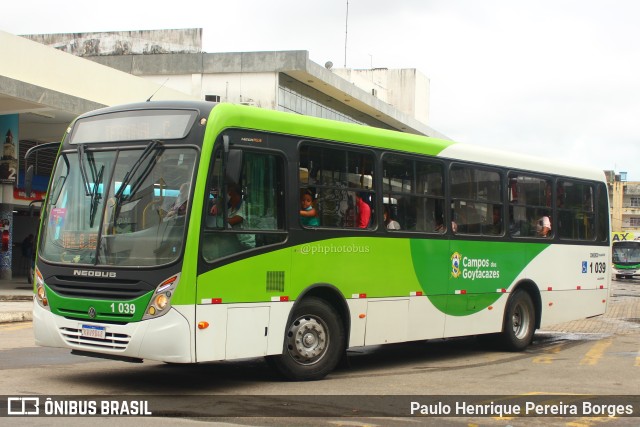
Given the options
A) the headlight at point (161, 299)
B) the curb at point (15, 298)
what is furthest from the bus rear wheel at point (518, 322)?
the curb at point (15, 298)

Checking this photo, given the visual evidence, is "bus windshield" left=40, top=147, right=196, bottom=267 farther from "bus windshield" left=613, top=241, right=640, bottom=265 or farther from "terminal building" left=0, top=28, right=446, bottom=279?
"bus windshield" left=613, top=241, right=640, bottom=265

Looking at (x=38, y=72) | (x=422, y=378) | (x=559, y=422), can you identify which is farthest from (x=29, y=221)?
(x=559, y=422)

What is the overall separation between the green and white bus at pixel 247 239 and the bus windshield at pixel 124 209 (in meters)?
0.02

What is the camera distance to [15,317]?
18.8 m

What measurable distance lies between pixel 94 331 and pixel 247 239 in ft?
6.19

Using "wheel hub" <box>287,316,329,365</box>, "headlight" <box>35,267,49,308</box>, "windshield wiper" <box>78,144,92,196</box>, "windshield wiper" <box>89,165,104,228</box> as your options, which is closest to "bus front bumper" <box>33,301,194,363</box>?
"headlight" <box>35,267,49,308</box>

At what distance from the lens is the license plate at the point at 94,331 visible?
9.15 meters

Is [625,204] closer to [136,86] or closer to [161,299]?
[136,86]

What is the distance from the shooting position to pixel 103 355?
925cm

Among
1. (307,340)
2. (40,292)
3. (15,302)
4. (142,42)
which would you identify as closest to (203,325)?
(307,340)

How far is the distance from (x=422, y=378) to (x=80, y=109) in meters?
19.5

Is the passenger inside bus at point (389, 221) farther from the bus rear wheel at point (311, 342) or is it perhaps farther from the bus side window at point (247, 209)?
the bus side window at point (247, 209)

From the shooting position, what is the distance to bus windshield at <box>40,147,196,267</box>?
30.2 ft

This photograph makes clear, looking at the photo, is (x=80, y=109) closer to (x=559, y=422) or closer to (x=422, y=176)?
(x=422, y=176)
